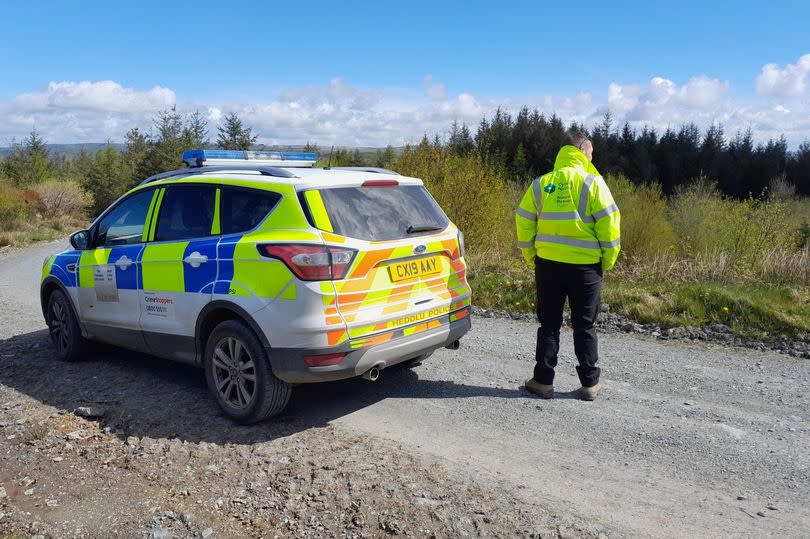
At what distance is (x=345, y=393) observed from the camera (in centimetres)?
537

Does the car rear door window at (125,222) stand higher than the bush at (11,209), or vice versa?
the car rear door window at (125,222)

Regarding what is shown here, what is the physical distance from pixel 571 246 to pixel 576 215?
0.24 metres

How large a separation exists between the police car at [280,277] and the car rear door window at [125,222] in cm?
2

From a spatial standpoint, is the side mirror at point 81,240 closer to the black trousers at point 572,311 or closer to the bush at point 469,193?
the black trousers at point 572,311

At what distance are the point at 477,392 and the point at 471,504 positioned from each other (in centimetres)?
186

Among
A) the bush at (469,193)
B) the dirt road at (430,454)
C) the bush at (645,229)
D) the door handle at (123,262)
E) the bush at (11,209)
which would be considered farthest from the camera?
the bush at (11,209)

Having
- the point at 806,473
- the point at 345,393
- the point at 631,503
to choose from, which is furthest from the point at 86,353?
the point at 806,473

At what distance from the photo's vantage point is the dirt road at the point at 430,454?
3.37 meters

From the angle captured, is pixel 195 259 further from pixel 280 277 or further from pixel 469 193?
pixel 469 193

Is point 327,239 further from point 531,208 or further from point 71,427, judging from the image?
point 71,427

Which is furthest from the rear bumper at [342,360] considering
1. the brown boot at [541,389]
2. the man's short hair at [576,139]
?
the man's short hair at [576,139]

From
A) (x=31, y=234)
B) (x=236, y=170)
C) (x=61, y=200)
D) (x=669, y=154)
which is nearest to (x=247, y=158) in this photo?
(x=236, y=170)

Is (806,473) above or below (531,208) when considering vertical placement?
below

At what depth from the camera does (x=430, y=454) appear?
13.5ft
